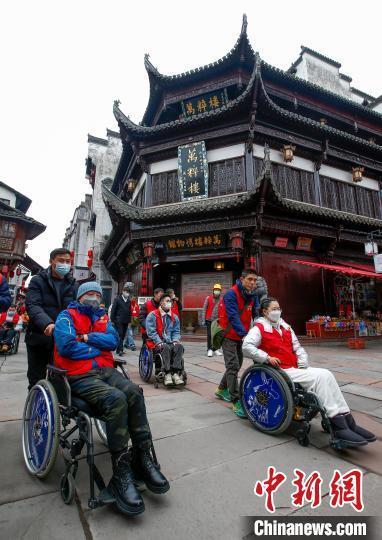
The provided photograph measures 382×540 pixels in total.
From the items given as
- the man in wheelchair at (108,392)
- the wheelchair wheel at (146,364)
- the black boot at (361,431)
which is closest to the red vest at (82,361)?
the man in wheelchair at (108,392)

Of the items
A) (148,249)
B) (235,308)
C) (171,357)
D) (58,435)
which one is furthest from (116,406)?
(148,249)

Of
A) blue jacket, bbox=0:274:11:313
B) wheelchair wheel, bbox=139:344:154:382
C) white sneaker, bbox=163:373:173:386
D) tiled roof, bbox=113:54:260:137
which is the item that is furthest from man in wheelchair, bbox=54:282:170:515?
tiled roof, bbox=113:54:260:137

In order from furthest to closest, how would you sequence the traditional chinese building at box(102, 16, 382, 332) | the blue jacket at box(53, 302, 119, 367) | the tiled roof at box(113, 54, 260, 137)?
the traditional chinese building at box(102, 16, 382, 332)
the tiled roof at box(113, 54, 260, 137)
the blue jacket at box(53, 302, 119, 367)

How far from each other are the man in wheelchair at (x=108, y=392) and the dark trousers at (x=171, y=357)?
2.11 m

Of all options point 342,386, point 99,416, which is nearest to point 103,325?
point 99,416

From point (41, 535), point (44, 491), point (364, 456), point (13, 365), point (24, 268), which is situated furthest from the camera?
point (24, 268)

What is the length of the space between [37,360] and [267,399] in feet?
7.53

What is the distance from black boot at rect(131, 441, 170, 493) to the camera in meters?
1.85

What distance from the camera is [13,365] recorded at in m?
6.64

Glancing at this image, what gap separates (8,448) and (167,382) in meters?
2.27

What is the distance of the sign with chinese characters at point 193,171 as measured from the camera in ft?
37.8

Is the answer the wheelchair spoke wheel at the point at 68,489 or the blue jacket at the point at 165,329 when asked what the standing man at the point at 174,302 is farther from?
the wheelchair spoke wheel at the point at 68,489

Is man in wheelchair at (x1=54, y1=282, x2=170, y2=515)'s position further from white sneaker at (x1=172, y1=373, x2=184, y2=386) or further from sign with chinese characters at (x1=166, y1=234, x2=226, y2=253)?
sign with chinese characters at (x1=166, y1=234, x2=226, y2=253)

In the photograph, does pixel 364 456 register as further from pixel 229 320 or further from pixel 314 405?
pixel 229 320
